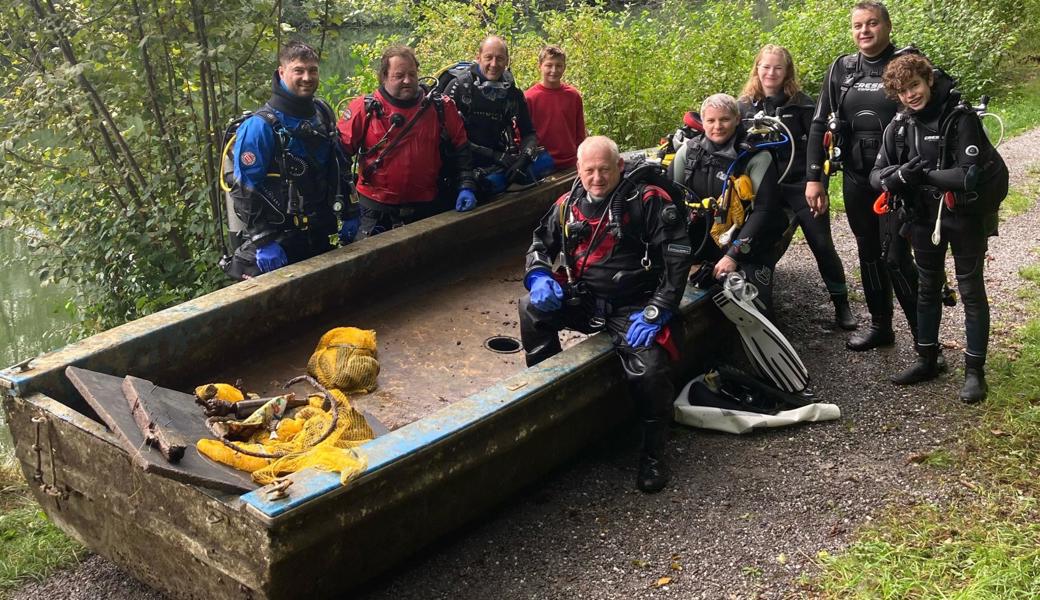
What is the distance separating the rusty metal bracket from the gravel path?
397mm

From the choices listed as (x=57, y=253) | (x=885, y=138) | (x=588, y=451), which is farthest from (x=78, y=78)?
(x=885, y=138)

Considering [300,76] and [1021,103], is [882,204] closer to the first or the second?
[300,76]

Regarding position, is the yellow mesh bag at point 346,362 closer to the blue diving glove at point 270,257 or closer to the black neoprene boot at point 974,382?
the blue diving glove at point 270,257

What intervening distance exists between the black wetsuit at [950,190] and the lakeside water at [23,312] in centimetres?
721

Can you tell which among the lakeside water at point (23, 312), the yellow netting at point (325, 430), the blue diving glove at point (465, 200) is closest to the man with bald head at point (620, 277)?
the yellow netting at point (325, 430)

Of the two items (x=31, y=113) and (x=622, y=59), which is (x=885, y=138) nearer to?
(x=31, y=113)

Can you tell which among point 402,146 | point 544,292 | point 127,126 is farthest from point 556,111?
point 127,126

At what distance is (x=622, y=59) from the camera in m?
11.0

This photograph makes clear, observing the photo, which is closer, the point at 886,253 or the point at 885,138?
the point at 885,138

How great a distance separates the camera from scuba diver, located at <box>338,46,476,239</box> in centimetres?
556

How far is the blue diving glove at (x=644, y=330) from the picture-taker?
4.27 meters

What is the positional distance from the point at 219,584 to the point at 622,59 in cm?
874

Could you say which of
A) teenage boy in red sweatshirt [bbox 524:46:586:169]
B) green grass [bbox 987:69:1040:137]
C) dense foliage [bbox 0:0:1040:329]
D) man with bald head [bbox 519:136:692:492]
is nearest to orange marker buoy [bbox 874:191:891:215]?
man with bald head [bbox 519:136:692:492]

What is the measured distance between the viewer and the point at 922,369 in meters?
5.14
